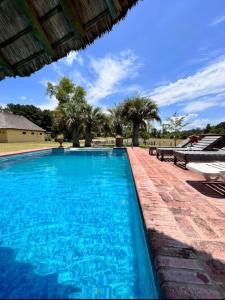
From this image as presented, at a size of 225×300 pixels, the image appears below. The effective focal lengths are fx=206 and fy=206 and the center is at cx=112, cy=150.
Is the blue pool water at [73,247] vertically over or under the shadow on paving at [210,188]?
under

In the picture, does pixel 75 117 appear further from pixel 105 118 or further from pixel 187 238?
pixel 187 238

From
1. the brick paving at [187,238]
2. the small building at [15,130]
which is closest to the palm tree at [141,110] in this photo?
the small building at [15,130]

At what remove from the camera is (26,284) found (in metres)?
2.50

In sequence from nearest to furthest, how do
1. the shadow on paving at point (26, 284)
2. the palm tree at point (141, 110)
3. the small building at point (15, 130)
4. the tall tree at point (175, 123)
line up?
1. the shadow on paving at point (26, 284)
2. the tall tree at point (175, 123)
3. the palm tree at point (141, 110)
4. the small building at point (15, 130)

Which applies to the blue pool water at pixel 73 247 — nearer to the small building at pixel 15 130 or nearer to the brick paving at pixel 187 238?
the brick paving at pixel 187 238

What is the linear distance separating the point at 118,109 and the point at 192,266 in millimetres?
27711

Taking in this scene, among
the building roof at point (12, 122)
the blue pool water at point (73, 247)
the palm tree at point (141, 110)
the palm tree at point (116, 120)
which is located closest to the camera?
the blue pool water at point (73, 247)

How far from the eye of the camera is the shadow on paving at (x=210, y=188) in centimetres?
479

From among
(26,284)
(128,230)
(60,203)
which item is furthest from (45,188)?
(26,284)

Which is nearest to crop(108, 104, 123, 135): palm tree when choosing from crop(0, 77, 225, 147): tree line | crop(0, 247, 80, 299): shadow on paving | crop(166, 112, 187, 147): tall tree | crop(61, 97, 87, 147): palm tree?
crop(0, 77, 225, 147): tree line

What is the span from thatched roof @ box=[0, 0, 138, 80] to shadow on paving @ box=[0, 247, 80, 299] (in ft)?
8.62

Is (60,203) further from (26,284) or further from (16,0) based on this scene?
(16,0)

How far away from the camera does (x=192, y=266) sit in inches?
78.7

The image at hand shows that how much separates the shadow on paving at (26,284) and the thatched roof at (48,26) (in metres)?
2.63
